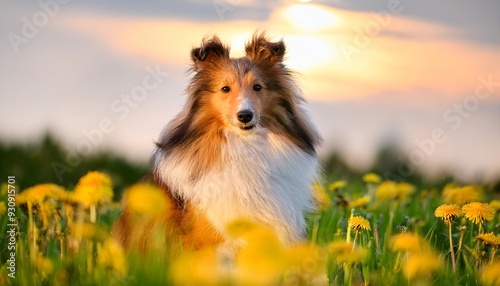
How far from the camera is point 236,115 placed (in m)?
5.23

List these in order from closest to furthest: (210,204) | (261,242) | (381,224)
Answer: (261,242) < (210,204) < (381,224)

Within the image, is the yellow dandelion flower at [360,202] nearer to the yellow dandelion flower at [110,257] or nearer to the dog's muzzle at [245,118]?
the dog's muzzle at [245,118]

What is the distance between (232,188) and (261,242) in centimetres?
288

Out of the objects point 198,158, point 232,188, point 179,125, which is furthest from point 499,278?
point 179,125

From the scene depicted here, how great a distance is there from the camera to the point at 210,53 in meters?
5.64

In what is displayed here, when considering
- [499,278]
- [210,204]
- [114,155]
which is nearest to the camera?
[499,278]

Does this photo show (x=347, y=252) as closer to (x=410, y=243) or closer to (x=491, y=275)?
(x=410, y=243)

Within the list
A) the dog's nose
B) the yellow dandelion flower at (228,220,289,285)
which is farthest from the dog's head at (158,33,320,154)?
the yellow dandelion flower at (228,220,289,285)

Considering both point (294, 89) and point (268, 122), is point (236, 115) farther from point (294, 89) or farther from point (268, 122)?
point (294, 89)

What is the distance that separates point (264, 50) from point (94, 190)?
2.43 meters

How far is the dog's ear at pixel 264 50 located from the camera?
225 inches

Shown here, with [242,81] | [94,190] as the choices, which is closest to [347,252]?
[94,190]

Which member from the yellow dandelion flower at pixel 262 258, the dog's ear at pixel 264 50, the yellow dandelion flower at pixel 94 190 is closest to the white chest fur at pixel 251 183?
the dog's ear at pixel 264 50

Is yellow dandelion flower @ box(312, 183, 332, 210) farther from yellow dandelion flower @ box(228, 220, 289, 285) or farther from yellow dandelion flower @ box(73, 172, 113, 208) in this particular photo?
yellow dandelion flower @ box(228, 220, 289, 285)
